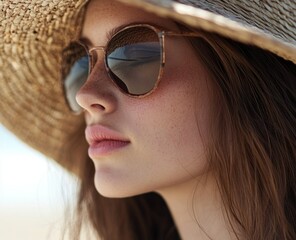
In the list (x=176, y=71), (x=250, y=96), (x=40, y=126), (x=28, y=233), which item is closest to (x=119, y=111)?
(x=176, y=71)

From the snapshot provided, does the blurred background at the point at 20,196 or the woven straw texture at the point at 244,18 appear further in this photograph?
the blurred background at the point at 20,196

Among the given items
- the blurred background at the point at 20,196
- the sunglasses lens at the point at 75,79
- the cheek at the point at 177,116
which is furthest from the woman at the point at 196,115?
the blurred background at the point at 20,196

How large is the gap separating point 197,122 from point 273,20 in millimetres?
302

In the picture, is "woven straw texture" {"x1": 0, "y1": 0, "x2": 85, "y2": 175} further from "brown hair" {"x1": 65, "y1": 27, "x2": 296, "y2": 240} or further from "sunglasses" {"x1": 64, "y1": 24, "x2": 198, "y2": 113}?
"brown hair" {"x1": 65, "y1": 27, "x2": 296, "y2": 240}

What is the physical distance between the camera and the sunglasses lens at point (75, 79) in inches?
81.2

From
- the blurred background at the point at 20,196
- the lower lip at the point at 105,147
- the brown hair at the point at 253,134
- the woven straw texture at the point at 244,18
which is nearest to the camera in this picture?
the woven straw texture at the point at 244,18

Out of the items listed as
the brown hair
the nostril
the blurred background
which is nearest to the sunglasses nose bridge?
the nostril

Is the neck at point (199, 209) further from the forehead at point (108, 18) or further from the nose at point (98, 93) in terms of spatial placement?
the forehead at point (108, 18)

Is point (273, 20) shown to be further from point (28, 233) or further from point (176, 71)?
point (28, 233)

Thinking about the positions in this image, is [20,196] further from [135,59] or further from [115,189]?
[135,59]

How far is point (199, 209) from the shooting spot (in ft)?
6.23

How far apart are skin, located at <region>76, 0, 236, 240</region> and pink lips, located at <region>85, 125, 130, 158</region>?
0.01 metres

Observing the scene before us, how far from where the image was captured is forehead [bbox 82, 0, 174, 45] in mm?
1786

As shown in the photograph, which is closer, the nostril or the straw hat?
the straw hat
